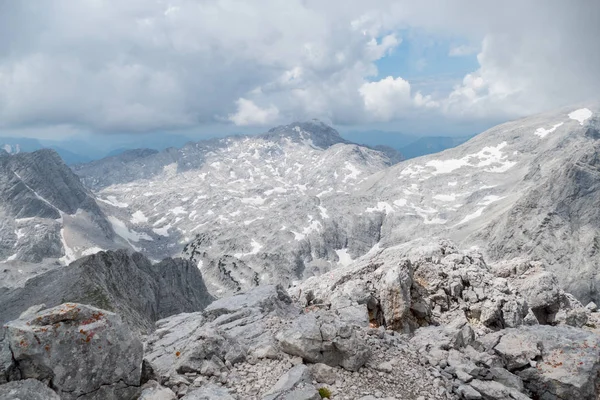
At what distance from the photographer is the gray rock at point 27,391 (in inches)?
432

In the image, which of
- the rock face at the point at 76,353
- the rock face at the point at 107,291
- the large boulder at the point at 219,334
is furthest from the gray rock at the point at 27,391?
the rock face at the point at 107,291

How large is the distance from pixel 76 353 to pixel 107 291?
201 ft

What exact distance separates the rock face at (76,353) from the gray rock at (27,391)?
0.82m

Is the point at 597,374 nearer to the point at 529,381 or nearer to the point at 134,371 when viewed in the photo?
the point at 529,381

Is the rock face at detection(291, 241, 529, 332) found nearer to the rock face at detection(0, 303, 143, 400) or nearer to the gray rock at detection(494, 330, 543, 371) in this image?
the gray rock at detection(494, 330, 543, 371)

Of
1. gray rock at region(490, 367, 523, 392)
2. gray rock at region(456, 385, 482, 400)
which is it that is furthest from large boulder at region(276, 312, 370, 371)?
gray rock at region(490, 367, 523, 392)

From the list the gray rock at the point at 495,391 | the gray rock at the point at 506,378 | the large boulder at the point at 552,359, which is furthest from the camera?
the large boulder at the point at 552,359

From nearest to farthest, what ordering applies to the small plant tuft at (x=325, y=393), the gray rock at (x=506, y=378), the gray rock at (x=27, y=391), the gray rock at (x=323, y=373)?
the gray rock at (x=27, y=391), the small plant tuft at (x=325, y=393), the gray rock at (x=323, y=373), the gray rock at (x=506, y=378)

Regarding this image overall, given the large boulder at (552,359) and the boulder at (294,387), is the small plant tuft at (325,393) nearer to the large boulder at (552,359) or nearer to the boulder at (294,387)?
the boulder at (294,387)

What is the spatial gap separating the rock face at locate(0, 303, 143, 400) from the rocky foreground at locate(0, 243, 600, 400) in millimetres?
32

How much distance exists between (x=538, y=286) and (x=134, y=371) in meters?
34.5

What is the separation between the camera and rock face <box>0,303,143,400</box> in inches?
486

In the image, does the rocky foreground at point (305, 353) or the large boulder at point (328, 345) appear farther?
the large boulder at point (328, 345)

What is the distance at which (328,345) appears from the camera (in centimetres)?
1603
